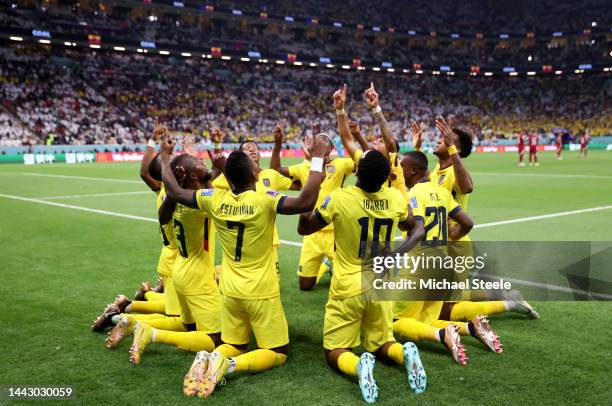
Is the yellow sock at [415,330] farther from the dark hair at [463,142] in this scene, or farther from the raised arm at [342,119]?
the dark hair at [463,142]

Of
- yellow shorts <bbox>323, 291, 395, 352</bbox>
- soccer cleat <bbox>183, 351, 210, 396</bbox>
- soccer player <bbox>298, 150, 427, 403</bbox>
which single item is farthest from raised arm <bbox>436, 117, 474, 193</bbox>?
soccer cleat <bbox>183, 351, 210, 396</bbox>

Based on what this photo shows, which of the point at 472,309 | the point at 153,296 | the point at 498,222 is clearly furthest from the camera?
the point at 498,222

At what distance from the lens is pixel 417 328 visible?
5078mm

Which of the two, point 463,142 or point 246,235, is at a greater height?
point 463,142

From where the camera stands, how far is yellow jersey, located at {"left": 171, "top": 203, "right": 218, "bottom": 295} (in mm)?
5137

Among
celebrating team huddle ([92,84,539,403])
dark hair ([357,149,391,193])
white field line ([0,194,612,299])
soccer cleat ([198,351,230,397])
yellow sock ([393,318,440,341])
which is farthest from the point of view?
white field line ([0,194,612,299])

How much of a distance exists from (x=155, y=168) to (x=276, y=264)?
188 cm

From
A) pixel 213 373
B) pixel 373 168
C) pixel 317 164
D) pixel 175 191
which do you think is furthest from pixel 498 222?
pixel 213 373

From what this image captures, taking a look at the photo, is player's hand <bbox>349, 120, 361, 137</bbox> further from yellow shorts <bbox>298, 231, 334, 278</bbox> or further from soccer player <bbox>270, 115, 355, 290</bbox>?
yellow shorts <bbox>298, 231, 334, 278</bbox>

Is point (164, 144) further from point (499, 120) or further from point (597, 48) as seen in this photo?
point (597, 48)

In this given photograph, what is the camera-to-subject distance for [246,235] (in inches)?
177

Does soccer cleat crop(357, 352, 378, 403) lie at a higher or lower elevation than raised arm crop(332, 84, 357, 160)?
lower

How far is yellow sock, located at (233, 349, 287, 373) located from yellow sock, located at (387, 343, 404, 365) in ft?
3.03

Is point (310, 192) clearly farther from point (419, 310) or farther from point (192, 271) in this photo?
point (419, 310)
